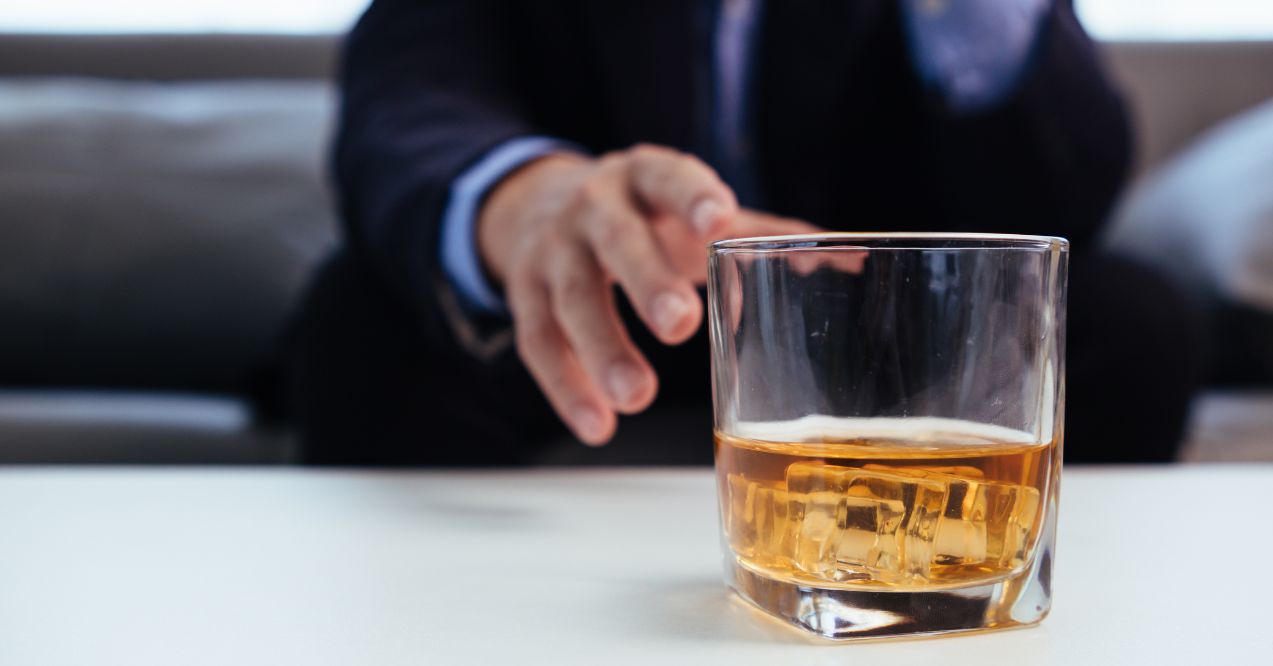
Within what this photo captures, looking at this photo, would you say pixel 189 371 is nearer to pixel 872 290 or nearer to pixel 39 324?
pixel 39 324

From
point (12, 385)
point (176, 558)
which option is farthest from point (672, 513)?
point (12, 385)

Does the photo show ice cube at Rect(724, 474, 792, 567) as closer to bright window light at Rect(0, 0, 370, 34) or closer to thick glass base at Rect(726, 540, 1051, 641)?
thick glass base at Rect(726, 540, 1051, 641)

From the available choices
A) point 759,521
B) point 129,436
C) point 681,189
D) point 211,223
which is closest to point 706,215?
point 681,189

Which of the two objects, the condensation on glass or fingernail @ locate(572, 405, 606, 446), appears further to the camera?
fingernail @ locate(572, 405, 606, 446)

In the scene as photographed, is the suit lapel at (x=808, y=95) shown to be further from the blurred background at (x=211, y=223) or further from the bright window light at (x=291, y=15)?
the bright window light at (x=291, y=15)

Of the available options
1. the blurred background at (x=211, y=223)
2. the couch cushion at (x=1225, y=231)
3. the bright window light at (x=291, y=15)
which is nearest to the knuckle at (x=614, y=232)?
the blurred background at (x=211, y=223)

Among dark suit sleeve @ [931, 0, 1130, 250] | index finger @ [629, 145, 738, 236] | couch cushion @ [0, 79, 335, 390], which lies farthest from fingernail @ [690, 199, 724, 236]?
couch cushion @ [0, 79, 335, 390]
